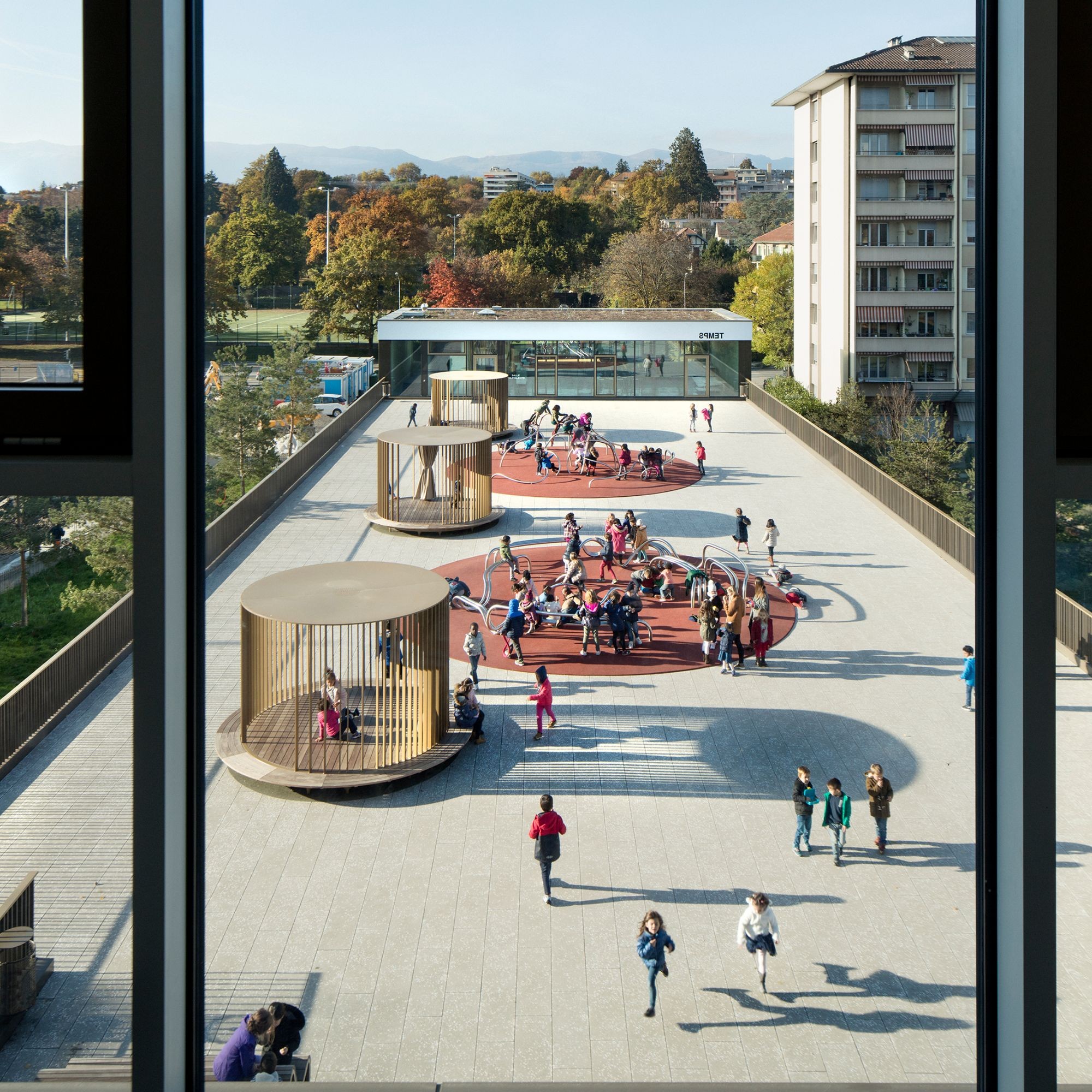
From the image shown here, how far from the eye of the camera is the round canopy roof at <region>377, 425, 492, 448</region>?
18625mm

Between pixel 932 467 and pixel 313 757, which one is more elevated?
pixel 932 467

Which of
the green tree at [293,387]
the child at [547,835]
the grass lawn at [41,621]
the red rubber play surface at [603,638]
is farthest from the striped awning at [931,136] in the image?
the child at [547,835]

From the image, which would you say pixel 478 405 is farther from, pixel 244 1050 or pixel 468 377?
pixel 244 1050

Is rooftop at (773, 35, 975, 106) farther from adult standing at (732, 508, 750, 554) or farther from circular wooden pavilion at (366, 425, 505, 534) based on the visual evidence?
adult standing at (732, 508, 750, 554)

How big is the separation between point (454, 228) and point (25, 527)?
31.1m

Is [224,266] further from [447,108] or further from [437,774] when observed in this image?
[447,108]

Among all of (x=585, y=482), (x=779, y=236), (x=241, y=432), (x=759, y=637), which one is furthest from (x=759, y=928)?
(x=779, y=236)

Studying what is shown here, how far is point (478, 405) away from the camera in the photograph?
2752cm

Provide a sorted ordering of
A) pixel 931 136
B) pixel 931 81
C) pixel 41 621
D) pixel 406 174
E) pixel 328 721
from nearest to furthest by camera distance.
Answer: pixel 328 721
pixel 41 621
pixel 931 81
pixel 931 136
pixel 406 174

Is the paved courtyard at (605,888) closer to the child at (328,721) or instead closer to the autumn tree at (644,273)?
the child at (328,721)

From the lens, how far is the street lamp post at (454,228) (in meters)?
53.4

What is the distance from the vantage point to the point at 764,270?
49.5m

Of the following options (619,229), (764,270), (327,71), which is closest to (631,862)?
(764,270)

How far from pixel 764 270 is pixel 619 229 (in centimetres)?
926
